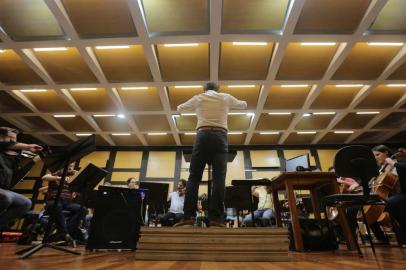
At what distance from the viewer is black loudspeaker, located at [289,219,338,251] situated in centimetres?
262

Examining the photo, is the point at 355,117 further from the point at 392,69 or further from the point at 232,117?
the point at 232,117

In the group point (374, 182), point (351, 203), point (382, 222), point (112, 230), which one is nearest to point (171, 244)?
point (112, 230)

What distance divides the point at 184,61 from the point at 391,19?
3.59 m

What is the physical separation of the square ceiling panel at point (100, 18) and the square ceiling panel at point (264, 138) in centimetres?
513

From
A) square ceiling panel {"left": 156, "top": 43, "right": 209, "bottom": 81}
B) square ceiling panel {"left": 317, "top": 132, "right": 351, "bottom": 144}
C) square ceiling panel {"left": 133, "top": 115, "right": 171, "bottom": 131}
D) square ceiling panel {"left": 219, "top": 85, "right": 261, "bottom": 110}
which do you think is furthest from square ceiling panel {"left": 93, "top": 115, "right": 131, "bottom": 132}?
square ceiling panel {"left": 317, "top": 132, "right": 351, "bottom": 144}

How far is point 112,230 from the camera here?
2633mm

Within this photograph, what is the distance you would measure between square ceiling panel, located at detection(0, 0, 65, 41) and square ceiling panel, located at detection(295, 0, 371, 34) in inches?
161

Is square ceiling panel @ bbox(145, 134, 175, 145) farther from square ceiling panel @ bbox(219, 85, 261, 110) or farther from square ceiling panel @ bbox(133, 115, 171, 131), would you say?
square ceiling panel @ bbox(219, 85, 261, 110)

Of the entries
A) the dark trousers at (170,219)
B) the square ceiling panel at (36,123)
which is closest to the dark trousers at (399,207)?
the dark trousers at (170,219)

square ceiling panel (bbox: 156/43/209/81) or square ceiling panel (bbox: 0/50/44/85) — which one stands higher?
square ceiling panel (bbox: 156/43/209/81)

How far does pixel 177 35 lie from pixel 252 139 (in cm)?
486

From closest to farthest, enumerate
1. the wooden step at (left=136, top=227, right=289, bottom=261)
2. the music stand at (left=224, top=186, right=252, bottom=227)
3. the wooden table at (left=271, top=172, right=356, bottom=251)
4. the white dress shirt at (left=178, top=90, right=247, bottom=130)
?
the wooden step at (left=136, top=227, right=289, bottom=261), the white dress shirt at (left=178, top=90, right=247, bottom=130), the wooden table at (left=271, top=172, right=356, bottom=251), the music stand at (left=224, top=186, right=252, bottom=227)

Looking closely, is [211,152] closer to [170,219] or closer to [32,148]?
[32,148]

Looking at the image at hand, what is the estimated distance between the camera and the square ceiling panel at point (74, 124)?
690 cm
